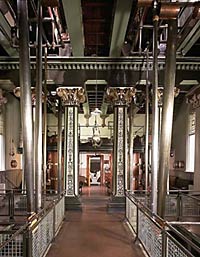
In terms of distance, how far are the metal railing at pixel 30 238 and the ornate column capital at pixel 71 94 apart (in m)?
4.60

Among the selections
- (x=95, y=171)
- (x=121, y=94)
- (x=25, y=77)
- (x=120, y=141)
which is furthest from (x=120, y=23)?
(x=95, y=171)

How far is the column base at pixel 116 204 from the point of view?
950 centimetres

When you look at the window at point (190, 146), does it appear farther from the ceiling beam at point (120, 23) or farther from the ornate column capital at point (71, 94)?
the ceiling beam at point (120, 23)

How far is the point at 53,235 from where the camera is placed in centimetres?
616

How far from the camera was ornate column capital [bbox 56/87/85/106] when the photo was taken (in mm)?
9750

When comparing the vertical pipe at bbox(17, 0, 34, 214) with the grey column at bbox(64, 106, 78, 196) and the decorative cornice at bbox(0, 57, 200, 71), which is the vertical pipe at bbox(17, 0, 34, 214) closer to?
the decorative cornice at bbox(0, 57, 200, 71)

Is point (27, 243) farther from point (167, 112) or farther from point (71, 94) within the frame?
point (71, 94)

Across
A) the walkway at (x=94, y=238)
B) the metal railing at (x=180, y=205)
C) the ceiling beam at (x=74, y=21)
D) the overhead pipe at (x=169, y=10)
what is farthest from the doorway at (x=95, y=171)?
the overhead pipe at (x=169, y=10)

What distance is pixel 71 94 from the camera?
9.82 m

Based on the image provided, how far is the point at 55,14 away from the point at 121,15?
4.12 feet

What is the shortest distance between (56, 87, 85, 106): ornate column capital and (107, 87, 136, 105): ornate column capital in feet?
2.45

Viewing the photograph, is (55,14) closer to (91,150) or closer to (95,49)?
(95,49)

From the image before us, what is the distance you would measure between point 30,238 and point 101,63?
6137mm

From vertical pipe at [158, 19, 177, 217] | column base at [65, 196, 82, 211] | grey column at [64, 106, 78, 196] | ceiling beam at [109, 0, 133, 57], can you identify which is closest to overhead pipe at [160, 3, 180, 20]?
vertical pipe at [158, 19, 177, 217]
